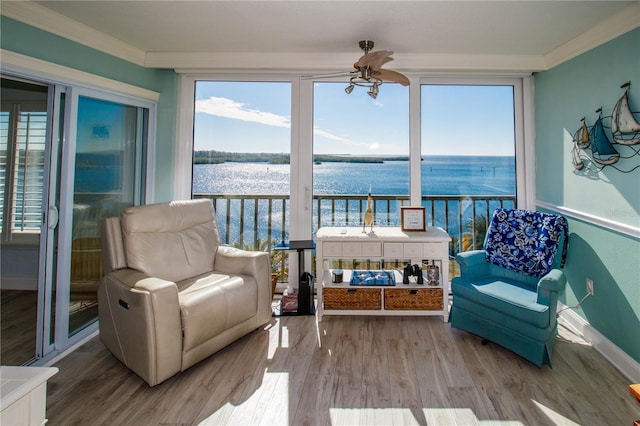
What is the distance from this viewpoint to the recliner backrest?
2291 mm

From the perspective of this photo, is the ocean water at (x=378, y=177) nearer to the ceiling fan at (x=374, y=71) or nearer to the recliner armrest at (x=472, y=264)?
the recliner armrest at (x=472, y=264)

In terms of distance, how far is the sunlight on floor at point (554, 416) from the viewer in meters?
1.63

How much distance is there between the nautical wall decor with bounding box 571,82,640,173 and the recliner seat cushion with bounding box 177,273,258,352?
9.20 feet

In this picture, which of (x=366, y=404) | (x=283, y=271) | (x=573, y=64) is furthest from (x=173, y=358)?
(x=573, y=64)

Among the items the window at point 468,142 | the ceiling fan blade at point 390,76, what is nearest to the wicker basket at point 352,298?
the window at point 468,142

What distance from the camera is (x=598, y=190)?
7.89 feet

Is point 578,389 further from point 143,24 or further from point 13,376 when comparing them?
point 143,24

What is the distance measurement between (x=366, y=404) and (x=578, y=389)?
1.31 meters

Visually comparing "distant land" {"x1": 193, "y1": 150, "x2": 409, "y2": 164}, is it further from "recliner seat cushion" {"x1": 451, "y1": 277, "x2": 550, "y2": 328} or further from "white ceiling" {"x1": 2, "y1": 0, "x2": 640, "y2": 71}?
"recliner seat cushion" {"x1": 451, "y1": 277, "x2": 550, "y2": 328}

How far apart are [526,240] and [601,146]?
2.80ft

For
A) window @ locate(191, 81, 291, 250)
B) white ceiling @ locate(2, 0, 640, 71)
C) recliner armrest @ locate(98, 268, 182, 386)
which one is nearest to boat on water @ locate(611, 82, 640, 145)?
white ceiling @ locate(2, 0, 640, 71)

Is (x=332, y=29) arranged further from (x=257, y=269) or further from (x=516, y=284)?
(x=516, y=284)

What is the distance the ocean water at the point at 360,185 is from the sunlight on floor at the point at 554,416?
6.10ft

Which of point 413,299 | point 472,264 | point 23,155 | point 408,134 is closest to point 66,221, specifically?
point 23,155
